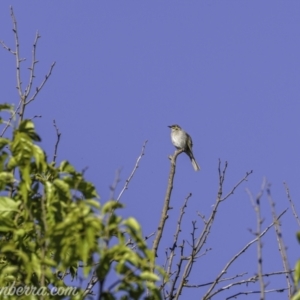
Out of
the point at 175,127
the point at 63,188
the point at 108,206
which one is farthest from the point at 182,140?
the point at 108,206

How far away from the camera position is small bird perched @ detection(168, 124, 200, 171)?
17.4 m

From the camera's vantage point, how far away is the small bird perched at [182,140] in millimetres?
17375

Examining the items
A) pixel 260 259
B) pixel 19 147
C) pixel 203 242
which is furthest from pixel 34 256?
pixel 203 242

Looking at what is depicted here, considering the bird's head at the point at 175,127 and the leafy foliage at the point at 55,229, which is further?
the bird's head at the point at 175,127

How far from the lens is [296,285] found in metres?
3.29

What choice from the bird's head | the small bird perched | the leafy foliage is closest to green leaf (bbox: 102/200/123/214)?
the leafy foliage

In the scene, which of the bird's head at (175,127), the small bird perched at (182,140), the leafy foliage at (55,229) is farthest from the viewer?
the bird's head at (175,127)

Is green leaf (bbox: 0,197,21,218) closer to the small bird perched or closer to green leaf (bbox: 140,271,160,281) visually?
green leaf (bbox: 140,271,160,281)

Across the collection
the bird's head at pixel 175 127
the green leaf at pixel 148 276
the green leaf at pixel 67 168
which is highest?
the bird's head at pixel 175 127

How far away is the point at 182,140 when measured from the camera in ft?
59.1

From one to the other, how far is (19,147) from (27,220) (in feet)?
1.25

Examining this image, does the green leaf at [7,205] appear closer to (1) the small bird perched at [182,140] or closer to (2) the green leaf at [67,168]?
(2) the green leaf at [67,168]

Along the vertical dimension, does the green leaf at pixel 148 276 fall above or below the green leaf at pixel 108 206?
below

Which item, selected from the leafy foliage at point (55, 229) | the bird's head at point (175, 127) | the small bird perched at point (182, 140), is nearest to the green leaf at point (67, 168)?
the leafy foliage at point (55, 229)
